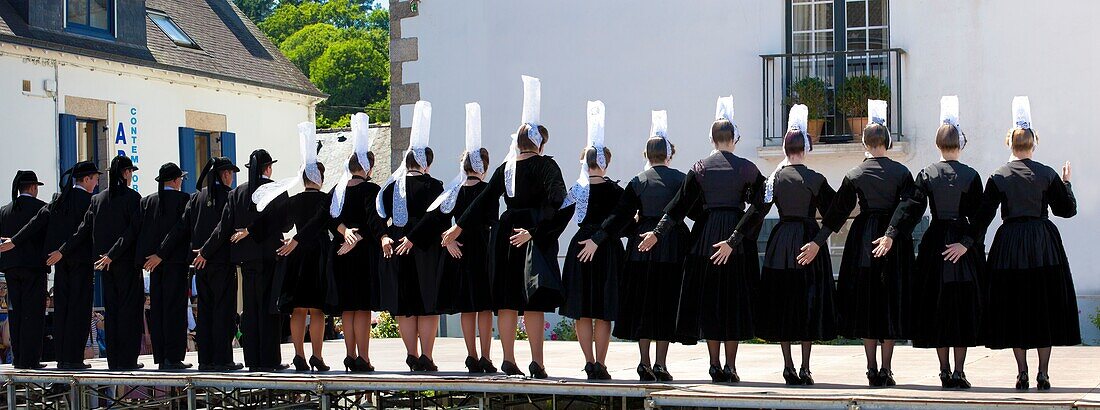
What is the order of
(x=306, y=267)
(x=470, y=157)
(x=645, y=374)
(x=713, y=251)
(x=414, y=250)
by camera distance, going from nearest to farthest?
(x=713, y=251), (x=645, y=374), (x=470, y=157), (x=414, y=250), (x=306, y=267)

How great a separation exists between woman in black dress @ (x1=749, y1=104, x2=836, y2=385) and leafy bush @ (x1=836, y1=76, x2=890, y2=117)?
7.45 m

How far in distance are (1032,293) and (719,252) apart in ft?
5.86

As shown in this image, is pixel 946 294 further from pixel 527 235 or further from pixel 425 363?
pixel 425 363

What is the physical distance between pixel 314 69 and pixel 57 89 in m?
34.8

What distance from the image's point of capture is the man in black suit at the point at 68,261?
12.8m

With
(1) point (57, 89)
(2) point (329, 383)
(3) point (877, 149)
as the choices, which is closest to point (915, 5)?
(3) point (877, 149)

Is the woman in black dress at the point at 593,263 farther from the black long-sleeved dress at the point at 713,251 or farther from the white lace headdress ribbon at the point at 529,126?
the black long-sleeved dress at the point at 713,251

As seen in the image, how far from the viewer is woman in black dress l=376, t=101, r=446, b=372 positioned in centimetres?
1073

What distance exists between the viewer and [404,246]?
10742 mm

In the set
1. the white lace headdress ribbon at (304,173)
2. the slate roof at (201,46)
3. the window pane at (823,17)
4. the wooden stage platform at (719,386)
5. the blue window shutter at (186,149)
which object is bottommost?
the wooden stage platform at (719,386)

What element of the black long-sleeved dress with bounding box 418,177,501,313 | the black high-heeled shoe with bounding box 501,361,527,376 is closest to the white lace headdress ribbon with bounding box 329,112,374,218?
the black long-sleeved dress with bounding box 418,177,501,313

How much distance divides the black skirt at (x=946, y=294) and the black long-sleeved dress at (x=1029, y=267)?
9 cm

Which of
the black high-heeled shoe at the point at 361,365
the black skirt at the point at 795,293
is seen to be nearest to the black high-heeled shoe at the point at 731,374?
the black skirt at the point at 795,293

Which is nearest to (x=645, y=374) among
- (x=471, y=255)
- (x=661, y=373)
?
(x=661, y=373)
